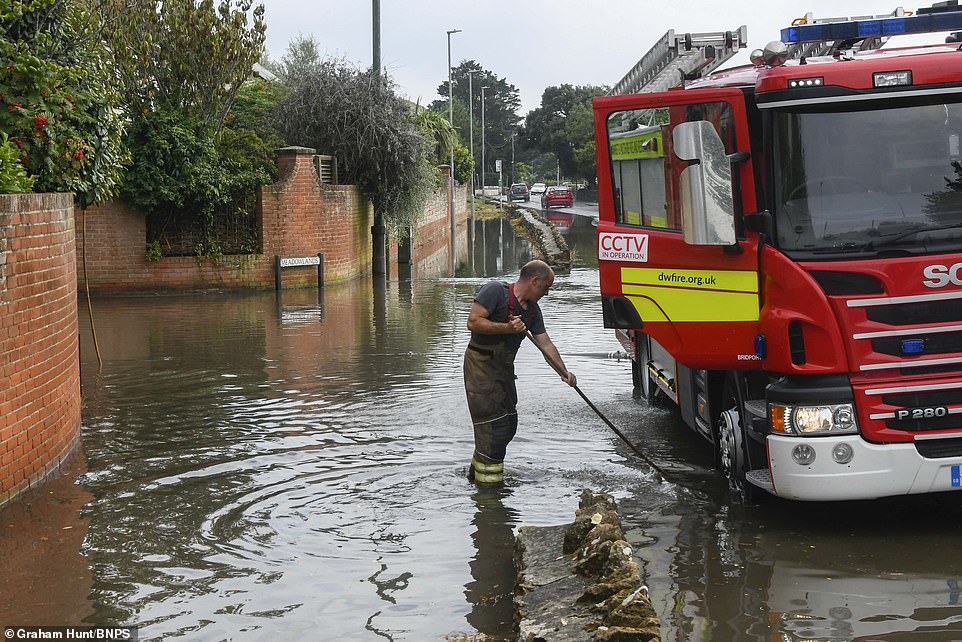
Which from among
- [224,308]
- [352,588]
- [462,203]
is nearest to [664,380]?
[352,588]

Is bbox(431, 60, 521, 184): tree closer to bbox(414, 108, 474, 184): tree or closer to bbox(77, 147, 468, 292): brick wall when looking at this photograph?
bbox(414, 108, 474, 184): tree

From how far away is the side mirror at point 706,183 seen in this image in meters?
7.19

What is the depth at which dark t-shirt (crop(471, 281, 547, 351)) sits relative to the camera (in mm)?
8609

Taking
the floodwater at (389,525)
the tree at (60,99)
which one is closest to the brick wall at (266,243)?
the floodwater at (389,525)

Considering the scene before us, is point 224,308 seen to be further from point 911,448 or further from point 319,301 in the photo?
point 911,448

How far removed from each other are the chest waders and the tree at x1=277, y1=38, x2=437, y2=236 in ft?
69.3

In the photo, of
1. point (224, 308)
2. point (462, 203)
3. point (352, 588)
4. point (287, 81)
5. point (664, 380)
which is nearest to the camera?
point (352, 588)

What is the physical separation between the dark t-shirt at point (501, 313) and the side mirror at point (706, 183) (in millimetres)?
1688

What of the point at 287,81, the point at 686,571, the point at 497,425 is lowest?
the point at 686,571

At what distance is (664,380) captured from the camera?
1039 cm

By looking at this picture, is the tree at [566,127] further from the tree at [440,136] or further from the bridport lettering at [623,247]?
the bridport lettering at [623,247]

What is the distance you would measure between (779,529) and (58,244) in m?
Result: 5.80

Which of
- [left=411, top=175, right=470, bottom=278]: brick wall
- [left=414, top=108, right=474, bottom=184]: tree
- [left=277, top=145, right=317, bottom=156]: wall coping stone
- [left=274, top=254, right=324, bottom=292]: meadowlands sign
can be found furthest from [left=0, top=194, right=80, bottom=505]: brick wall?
[left=411, top=175, right=470, bottom=278]: brick wall

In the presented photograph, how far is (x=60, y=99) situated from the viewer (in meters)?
10.2
